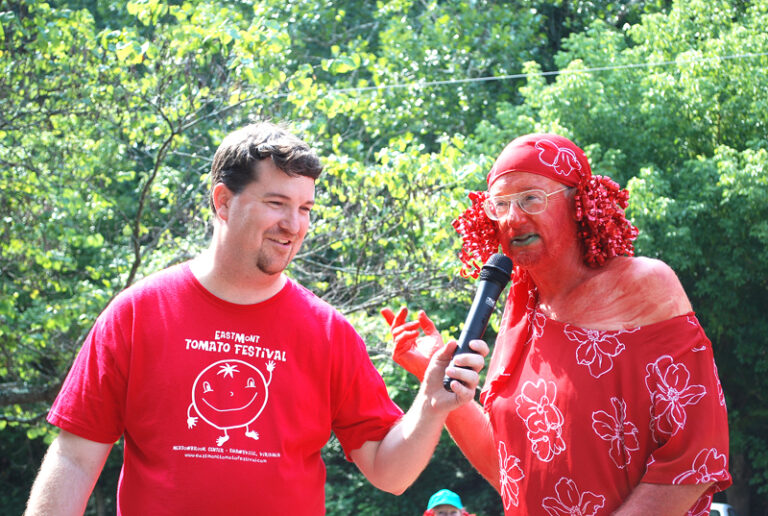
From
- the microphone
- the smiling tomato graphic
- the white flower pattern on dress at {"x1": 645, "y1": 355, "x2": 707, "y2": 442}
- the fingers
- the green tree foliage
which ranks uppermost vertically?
the green tree foliage

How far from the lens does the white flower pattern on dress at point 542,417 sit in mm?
2992

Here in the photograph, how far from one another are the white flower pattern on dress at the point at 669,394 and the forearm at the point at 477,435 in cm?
69

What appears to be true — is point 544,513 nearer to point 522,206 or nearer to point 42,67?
point 522,206

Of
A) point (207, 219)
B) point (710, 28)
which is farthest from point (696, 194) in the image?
point (207, 219)

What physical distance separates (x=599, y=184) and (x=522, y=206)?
282 millimetres

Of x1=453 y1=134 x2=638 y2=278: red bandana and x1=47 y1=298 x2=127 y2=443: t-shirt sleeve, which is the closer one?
x1=47 y1=298 x2=127 y2=443: t-shirt sleeve

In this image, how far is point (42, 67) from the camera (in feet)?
27.9

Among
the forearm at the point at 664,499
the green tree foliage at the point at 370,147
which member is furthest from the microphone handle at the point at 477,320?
the green tree foliage at the point at 370,147

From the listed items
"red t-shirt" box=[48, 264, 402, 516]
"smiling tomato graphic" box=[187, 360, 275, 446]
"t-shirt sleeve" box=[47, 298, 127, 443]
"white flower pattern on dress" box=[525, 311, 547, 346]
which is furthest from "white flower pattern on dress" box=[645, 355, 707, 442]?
"t-shirt sleeve" box=[47, 298, 127, 443]

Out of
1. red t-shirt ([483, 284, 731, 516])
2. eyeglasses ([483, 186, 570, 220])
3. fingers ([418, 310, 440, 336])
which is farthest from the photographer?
fingers ([418, 310, 440, 336])

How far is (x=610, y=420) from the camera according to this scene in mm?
2900

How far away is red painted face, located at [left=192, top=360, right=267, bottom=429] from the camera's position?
A: 8.80ft

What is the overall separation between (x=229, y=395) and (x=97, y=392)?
37cm

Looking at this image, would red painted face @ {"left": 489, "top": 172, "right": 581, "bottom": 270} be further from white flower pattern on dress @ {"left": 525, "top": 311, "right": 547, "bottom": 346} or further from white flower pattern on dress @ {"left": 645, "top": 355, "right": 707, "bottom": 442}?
white flower pattern on dress @ {"left": 645, "top": 355, "right": 707, "bottom": 442}
